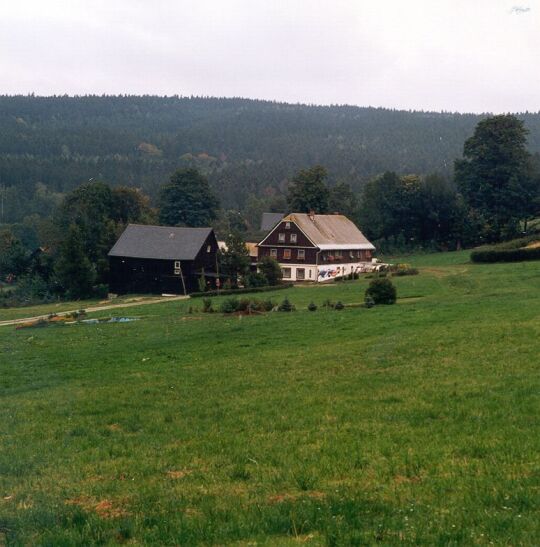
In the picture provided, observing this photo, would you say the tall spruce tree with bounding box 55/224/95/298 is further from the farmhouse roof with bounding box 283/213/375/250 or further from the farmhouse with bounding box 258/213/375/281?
the farmhouse roof with bounding box 283/213/375/250

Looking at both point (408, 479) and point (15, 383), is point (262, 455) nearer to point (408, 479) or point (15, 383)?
point (408, 479)

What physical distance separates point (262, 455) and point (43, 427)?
5.66 metres

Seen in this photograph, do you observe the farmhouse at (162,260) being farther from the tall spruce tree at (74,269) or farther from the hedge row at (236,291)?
the hedge row at (236,291)

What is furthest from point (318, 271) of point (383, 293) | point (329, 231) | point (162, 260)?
point (383, 293)

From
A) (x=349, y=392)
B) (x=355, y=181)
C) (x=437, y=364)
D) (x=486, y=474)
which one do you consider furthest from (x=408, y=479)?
(x=355, y=181)

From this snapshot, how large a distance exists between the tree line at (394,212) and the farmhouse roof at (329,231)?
768 cm

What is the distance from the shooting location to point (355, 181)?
185250mm

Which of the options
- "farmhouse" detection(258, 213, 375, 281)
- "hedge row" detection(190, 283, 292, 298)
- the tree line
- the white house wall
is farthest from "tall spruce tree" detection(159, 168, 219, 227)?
"hedge row" detection(190, 283, 292, 298)

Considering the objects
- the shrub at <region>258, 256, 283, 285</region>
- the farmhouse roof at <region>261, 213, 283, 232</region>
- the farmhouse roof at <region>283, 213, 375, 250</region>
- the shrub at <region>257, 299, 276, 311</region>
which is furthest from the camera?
the farmhouse roof at <region>261, 213, 283, 232</region>

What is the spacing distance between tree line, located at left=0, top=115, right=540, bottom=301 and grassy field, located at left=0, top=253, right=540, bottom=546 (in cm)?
5357

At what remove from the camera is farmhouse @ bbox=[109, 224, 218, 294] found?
7300cm

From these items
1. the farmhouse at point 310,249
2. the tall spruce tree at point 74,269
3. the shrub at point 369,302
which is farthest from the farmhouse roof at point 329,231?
the shrub at point 369,302

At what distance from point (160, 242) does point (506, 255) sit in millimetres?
32577

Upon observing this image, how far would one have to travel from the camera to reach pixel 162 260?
73.4 meters
